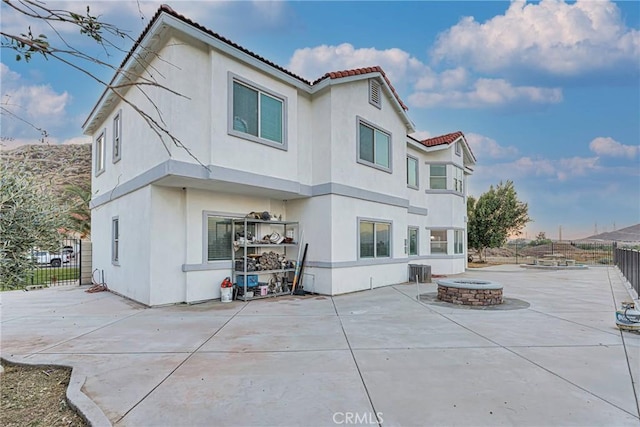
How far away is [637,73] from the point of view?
16625 mm

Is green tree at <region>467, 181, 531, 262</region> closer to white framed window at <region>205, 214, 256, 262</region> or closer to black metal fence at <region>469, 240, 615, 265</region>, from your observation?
black metal fence at <region>469, 240, 615, 265</region>

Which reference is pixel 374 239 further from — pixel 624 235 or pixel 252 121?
pixel 624 235

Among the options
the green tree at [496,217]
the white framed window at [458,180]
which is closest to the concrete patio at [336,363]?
the white framed window at [458,180]

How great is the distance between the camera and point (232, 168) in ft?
29.8

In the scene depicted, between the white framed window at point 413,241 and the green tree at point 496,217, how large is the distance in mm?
10945

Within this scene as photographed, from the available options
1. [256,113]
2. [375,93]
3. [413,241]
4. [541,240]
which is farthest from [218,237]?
[541,240]

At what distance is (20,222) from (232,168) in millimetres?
5342

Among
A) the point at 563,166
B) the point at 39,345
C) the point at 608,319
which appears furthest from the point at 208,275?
the point at 563,166

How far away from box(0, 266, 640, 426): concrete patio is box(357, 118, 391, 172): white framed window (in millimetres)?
5931

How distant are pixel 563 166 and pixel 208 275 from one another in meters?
25.8

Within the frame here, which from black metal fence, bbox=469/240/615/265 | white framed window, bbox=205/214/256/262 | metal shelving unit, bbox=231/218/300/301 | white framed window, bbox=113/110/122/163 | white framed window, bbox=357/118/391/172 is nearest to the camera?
white framed window, bbox=205/214/256/262

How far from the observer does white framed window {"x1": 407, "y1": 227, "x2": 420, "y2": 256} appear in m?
16.8

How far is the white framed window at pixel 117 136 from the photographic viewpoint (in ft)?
37.9

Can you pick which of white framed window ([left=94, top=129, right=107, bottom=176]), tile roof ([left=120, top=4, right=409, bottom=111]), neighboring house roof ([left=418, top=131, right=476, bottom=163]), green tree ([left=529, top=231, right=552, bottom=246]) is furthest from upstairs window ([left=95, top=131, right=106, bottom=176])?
green tree ([left=529, top=231, right=552, bottom=246])
